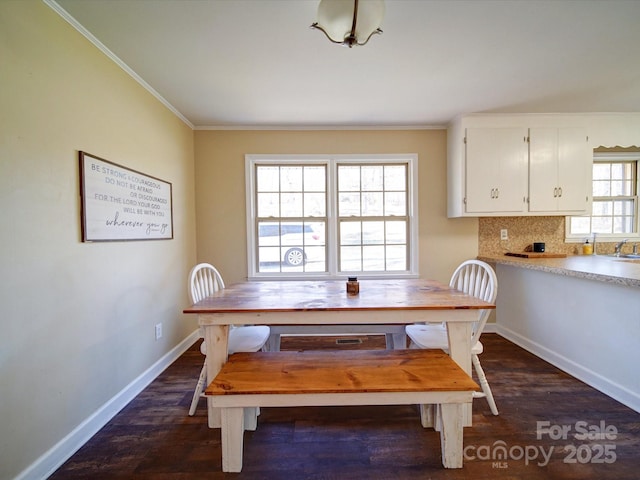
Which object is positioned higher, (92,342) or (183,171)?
(183,171)


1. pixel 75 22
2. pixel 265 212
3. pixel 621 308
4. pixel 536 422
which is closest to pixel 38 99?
pixel 75 22

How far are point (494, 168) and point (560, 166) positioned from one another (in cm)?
69

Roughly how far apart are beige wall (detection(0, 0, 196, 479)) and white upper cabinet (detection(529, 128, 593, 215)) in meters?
3.68

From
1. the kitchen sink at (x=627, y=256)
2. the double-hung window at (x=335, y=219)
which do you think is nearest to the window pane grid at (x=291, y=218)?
the double-hung window at (x=335, y=219)

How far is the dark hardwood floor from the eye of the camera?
128 centimetres

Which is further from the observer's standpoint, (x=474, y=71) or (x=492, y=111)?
(x=492, y=111)

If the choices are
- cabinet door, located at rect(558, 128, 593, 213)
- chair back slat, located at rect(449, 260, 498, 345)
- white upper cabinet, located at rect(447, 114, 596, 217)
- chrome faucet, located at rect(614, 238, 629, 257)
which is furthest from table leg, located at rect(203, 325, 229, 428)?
chrome faucet, located at rect(614, 238, 629, 257)

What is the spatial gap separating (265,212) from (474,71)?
2.30 metres

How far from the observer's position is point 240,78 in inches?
78.1

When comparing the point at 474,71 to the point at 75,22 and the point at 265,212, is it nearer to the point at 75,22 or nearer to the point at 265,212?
the point at 265,212

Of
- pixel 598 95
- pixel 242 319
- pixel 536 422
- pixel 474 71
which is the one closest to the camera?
pixel 242 319

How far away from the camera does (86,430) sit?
1.48m

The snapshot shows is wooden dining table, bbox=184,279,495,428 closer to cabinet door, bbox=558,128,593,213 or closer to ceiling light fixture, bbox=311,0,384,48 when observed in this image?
ceiling light fixture, bbox=311,0,384,48

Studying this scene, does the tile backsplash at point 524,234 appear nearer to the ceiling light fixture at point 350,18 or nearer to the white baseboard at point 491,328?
the white baseboard at point 491,328
